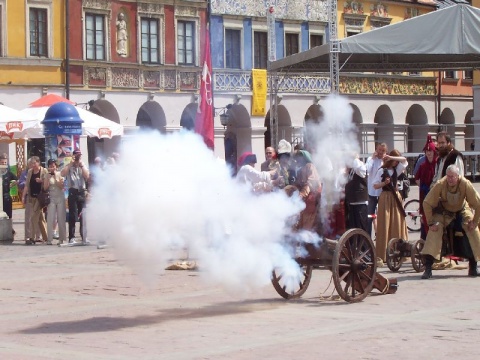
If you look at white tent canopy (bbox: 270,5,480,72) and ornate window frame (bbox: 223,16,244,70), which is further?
ornate window frame (bbox: 223,16,244,70)

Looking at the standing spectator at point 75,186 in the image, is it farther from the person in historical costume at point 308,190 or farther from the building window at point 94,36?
the building window at point 94,36

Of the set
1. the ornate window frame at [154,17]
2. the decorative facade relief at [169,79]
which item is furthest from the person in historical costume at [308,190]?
the decorative facade relief at [169,79]

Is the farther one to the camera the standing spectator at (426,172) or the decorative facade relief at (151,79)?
the decorative facade relief at (151,79)

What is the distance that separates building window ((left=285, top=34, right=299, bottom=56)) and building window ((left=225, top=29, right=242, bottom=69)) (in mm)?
2871

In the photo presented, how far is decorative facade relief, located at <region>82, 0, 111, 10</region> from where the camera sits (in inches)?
1662

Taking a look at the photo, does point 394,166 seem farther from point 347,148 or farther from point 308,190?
point 308,190

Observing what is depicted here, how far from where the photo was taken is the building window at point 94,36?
42562 millimetres

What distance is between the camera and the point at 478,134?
54.8 metres

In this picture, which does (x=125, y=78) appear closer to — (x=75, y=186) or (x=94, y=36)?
(x=94, y=36)

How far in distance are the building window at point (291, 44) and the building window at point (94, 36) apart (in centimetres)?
1029

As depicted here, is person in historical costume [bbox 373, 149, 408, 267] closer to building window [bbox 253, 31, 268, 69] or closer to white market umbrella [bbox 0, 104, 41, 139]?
white market umbrella [bbox 0, 104, 41, 139]

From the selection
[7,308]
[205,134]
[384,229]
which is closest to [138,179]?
[7,308]

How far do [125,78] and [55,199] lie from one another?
21.3m

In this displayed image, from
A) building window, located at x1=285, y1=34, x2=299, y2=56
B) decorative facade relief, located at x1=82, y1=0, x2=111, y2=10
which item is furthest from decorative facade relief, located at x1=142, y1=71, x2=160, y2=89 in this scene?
building window, located at x1=285, y1=34, x2=299, y2=56
